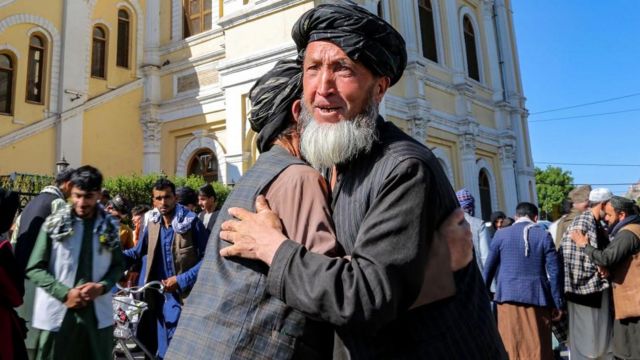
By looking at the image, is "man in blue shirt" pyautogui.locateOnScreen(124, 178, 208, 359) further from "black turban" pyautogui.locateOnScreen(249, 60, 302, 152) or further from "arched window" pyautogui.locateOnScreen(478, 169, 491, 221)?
"arched window" pyautogui.locateOnScreen(478, 169, 491, 221)

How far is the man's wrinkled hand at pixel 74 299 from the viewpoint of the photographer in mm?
3254

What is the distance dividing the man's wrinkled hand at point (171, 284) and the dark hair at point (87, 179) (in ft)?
3.27

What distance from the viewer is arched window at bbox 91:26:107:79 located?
15.0 meters

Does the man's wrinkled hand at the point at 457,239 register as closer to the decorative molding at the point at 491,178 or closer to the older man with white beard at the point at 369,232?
the older man with white beard at the point at 369,232

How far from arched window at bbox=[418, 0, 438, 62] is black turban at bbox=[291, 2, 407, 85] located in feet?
51.8

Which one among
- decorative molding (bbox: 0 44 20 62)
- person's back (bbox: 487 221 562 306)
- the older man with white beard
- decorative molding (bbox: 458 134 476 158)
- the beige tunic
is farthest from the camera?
decorative molding (bbox: 458 134 476 158)

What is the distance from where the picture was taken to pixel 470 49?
19.3m

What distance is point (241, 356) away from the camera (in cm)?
126

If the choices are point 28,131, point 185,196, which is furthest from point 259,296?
point 28,131

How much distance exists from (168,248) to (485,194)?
1573 centimetres

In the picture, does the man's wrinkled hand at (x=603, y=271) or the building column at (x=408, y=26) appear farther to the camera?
the building column at (x=408, y=26)

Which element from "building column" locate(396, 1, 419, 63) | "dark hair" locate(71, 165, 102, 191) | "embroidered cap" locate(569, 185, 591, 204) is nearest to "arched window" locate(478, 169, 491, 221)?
"building column" locate(396, 1, 419, 63)

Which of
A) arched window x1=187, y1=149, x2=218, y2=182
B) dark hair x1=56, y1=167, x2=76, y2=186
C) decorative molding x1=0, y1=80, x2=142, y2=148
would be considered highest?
decorative molding x1=0, y1=80, x2=142, y2=148

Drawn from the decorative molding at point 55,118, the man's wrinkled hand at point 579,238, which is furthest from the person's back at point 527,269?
the decorative molding at point 55,118
